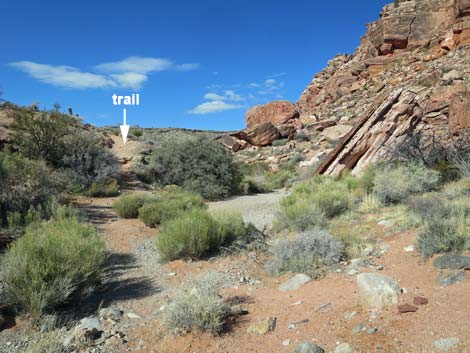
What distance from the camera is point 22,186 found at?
9.30 m

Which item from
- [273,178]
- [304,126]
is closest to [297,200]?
[273,178]

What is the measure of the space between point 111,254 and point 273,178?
1221 centimetres

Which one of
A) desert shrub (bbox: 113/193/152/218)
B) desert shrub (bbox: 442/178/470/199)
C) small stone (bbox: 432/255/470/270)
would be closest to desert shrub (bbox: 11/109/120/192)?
desert shrub (bbox: 113/193/152/218)

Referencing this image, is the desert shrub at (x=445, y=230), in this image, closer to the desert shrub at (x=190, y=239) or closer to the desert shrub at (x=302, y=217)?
the desert shrub at (x=302, y=217)

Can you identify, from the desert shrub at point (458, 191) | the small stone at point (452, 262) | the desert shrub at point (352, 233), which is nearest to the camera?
the small stone at point (452, 262)

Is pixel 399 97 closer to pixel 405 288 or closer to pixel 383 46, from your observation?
pixel 405 288

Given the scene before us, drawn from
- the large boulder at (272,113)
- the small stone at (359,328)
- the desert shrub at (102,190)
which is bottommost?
the small stone at (359,328)

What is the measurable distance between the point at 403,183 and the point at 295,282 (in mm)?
4810

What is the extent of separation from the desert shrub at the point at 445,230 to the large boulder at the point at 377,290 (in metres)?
1.02

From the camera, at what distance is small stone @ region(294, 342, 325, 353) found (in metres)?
3.14

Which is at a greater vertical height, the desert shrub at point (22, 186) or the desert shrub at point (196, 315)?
the desert shrub at point (22, 186)

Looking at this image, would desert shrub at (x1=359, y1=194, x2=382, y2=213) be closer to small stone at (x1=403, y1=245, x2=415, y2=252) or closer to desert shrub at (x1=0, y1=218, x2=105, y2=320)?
small stone at (x1=403, y1=245, x2=415, y2=252)

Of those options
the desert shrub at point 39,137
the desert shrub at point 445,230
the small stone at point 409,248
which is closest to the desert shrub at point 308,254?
the small stone at point 409,248

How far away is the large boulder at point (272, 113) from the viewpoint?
34.7 m
